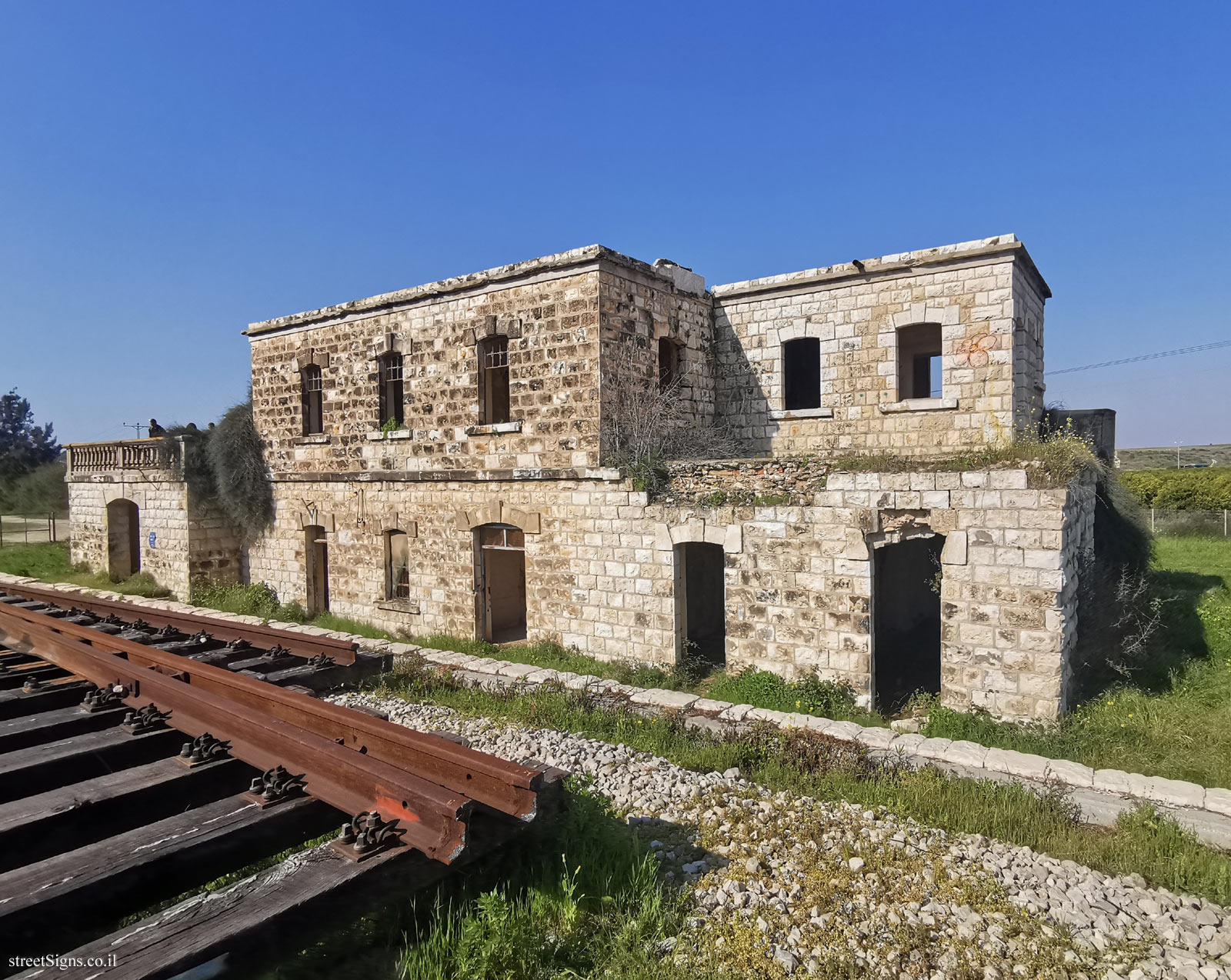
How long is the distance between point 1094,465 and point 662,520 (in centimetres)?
570

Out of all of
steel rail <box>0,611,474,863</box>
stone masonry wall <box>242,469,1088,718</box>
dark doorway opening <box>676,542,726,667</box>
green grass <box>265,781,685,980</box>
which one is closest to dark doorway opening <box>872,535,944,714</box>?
stone masonry wall <box>242,469,1088,718</box>

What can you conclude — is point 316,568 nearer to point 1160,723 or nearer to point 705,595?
point 705,595

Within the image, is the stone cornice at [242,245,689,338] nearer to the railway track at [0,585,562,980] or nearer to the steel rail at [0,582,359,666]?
the steel rail at [0,582,359,666]

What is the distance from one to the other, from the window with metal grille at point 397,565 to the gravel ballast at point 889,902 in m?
8.52

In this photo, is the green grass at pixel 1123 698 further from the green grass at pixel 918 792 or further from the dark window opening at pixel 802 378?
the dark window opening at pixel 802 378

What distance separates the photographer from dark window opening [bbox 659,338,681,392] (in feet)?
39.1

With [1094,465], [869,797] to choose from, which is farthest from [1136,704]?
[869,797]

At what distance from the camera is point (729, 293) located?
12438 millimetres

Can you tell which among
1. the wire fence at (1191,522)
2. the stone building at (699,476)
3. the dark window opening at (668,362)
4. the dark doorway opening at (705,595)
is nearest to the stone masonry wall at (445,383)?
the stone building at (699,476)

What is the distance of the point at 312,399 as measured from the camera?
14.6m

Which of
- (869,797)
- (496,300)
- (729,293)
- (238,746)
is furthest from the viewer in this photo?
(729,293)

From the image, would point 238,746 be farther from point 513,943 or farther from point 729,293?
point 729,293

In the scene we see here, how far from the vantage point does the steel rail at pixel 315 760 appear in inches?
126

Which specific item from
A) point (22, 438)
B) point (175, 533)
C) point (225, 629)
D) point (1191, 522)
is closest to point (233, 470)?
point (175, 533)
